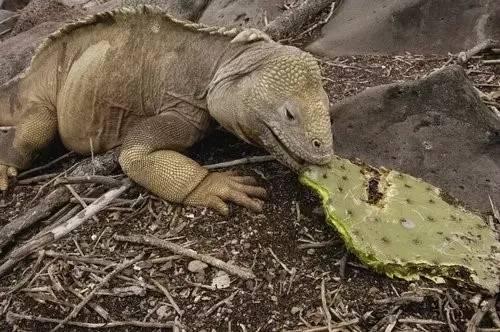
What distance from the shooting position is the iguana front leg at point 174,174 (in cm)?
388

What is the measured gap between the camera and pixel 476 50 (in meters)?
5.35

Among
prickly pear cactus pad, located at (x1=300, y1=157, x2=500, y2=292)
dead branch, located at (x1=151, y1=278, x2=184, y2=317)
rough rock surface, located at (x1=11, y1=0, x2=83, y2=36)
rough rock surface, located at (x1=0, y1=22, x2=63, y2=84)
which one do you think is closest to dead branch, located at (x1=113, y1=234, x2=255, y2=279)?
dead branch, located at (x1=151, y1=278, x2=184, y2=317)

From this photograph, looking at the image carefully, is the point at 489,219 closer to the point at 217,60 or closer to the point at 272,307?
the point at 272,307

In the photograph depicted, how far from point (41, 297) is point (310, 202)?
1687 millimetres

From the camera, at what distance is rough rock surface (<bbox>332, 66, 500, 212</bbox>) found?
382 cm

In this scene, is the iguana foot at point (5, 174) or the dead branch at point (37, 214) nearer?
the dead branch at point (37, 214)

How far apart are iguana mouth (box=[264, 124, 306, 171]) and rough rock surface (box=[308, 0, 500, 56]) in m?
2.47

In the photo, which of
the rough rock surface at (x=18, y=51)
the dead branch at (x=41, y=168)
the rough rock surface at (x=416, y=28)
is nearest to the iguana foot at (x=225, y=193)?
the dead branch at (x=41, y=168)

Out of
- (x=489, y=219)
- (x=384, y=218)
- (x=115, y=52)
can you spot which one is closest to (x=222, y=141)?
(x=115, y=52)

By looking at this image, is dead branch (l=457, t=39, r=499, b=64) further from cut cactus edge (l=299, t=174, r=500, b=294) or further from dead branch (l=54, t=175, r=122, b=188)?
dead branch (l=54, t=175, r=122, b=188)

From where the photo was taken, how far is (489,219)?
3549mm

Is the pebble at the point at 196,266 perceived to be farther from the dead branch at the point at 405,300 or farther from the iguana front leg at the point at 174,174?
the dead branch at the point at 405,300

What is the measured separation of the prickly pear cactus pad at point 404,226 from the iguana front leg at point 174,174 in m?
0.49

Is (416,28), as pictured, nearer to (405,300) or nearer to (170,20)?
(170,20)
